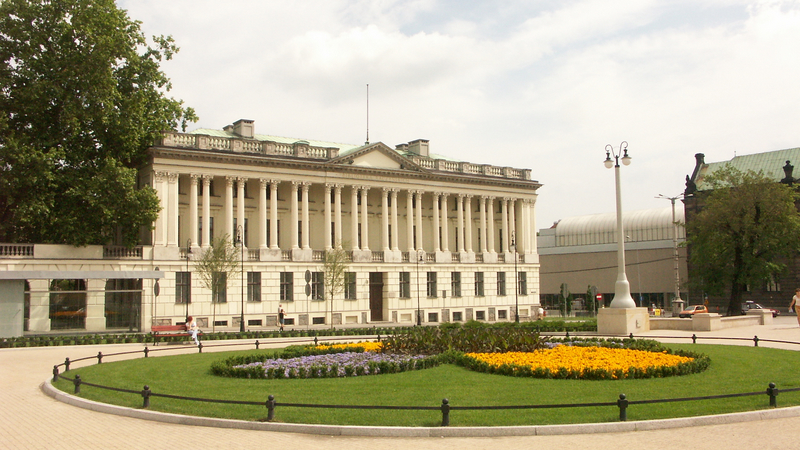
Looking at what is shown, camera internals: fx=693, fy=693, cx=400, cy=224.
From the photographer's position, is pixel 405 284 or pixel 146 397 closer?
pixel 146 397

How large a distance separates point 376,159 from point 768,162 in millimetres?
53088

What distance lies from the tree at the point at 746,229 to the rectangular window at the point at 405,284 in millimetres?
26853

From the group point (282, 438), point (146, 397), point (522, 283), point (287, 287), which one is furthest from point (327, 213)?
point (282, 438)

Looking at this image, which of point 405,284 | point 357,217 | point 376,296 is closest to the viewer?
point 357,217

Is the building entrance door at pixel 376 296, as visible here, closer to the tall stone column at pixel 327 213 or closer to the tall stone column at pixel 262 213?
the tall stone column at pixel 327 213

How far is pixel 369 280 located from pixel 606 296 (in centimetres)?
4582

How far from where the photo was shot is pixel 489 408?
1426cm

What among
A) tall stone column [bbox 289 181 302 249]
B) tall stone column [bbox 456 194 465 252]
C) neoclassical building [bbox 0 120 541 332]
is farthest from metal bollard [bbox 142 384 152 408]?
tall stone column [bbox 456 194 465 252]

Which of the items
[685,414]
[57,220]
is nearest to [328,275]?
[57,220]

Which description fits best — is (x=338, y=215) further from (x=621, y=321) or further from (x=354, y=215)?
(x=621, y=321)

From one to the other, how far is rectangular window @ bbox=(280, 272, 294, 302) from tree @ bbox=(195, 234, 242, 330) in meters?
4.76

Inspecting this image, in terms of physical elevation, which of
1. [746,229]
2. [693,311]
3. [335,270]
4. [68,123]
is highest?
[68,123]

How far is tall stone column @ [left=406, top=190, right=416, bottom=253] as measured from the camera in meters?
66.4

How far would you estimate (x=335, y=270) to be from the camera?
5494cm
